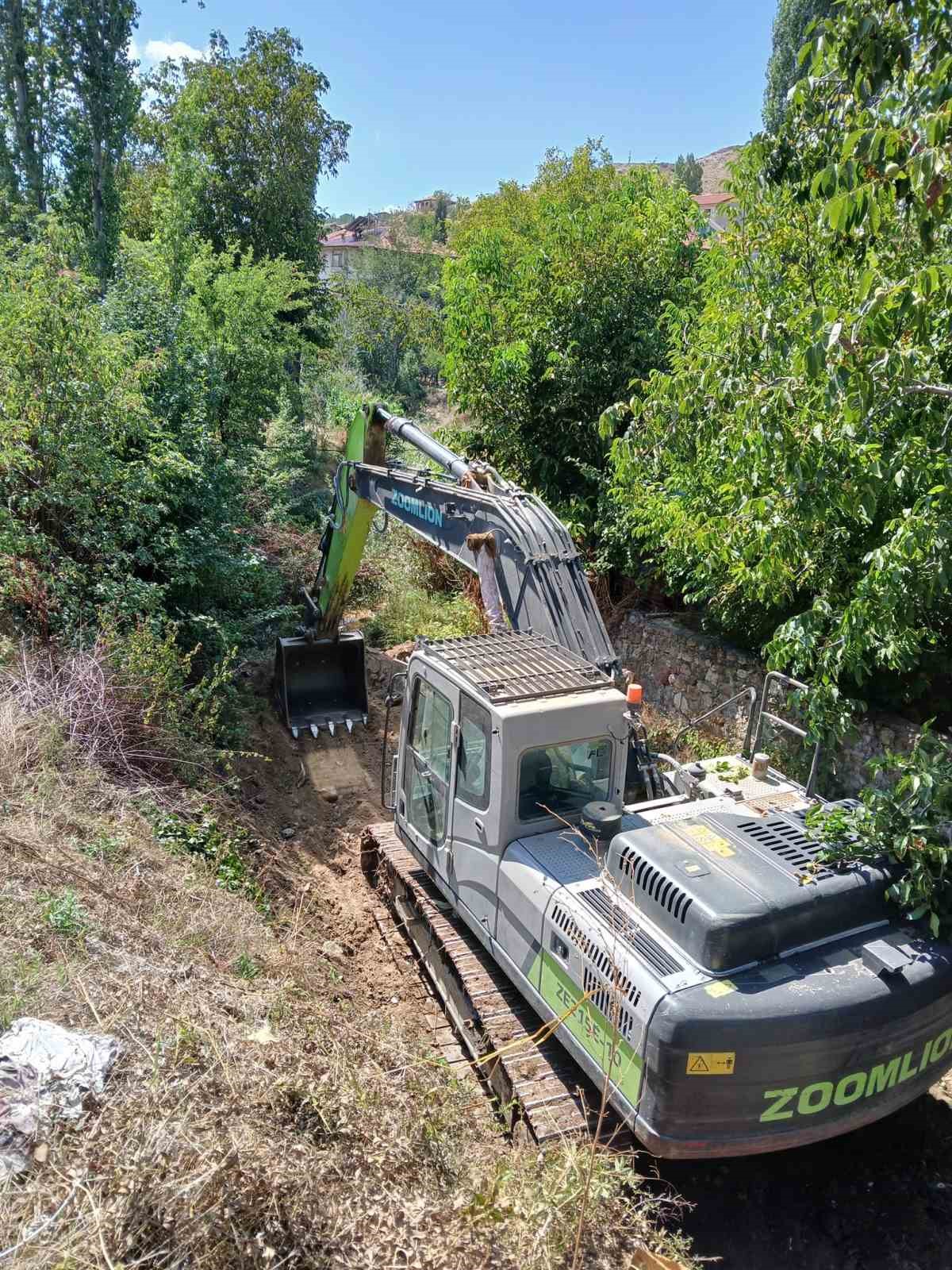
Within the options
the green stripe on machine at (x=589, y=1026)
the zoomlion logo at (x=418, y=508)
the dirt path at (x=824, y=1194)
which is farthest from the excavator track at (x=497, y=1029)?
the zoomlion logo at (x=418, y=508)

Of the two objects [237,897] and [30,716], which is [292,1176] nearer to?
[237,897]

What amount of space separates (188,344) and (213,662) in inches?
179

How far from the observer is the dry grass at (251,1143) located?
268 cm

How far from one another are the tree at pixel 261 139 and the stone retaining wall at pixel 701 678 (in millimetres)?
14128

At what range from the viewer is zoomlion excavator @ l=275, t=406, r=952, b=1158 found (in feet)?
11.7

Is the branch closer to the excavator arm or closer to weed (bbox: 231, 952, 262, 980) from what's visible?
the excavator arm

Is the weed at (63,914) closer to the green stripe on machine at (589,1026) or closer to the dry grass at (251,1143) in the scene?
the dry grass at (251,1143)

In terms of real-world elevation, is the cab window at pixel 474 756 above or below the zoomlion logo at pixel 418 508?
below

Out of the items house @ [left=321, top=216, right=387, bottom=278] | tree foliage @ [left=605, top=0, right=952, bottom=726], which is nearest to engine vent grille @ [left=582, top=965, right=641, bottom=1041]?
tree foliage @ [left=605, top=0, right=952, bottom=726]

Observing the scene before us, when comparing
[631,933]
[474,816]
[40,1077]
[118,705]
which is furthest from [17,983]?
[118,705]

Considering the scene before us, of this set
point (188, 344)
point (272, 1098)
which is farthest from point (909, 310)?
point (188, 344)

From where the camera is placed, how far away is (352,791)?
9.07 m

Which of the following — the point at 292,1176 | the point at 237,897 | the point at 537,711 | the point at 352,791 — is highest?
the point at 537,711

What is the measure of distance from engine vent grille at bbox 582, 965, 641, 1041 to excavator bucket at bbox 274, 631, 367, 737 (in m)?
6.34
